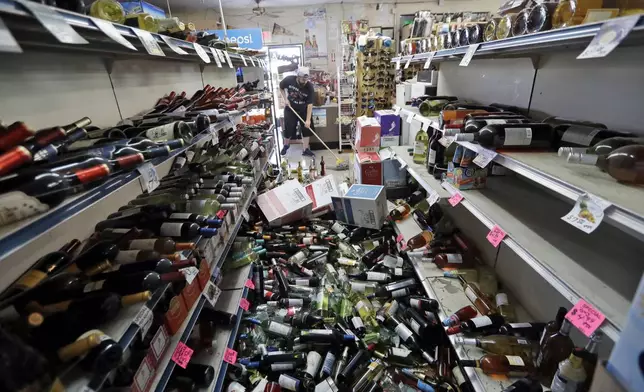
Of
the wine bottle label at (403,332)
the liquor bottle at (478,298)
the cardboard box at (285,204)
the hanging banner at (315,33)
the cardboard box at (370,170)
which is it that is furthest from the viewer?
the hanging banner at (315,33)

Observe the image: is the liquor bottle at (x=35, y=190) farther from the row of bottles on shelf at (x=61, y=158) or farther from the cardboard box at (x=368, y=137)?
the cardboard box at (x=368, y=137)

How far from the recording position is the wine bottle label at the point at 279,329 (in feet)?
6.61

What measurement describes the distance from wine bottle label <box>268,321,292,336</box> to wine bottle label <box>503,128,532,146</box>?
1720 millimetres

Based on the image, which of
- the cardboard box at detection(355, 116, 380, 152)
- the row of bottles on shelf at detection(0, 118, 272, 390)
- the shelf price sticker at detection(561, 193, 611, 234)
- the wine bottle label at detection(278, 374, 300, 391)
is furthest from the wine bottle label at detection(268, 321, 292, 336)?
the cardboard box at detection(355, 116, 380, 152)

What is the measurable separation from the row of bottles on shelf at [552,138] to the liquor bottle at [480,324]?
0.94 m

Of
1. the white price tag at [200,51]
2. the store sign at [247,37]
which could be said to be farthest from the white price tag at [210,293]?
the store sign at [247,37]

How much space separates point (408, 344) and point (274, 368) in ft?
2.90

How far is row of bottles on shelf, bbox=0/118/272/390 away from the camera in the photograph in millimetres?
821

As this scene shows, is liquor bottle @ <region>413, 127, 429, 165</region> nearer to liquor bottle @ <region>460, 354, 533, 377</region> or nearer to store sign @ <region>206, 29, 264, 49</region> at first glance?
liquor bottle @ <region>460, 354, 533, 377</region>

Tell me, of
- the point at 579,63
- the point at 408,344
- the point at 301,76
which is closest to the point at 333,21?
the point at 301,76

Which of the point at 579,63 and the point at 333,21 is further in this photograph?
the point at 333,21

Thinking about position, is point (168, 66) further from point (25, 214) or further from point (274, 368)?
point (274, 368)

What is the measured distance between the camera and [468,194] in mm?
1888

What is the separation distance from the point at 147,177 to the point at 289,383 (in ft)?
4.64
